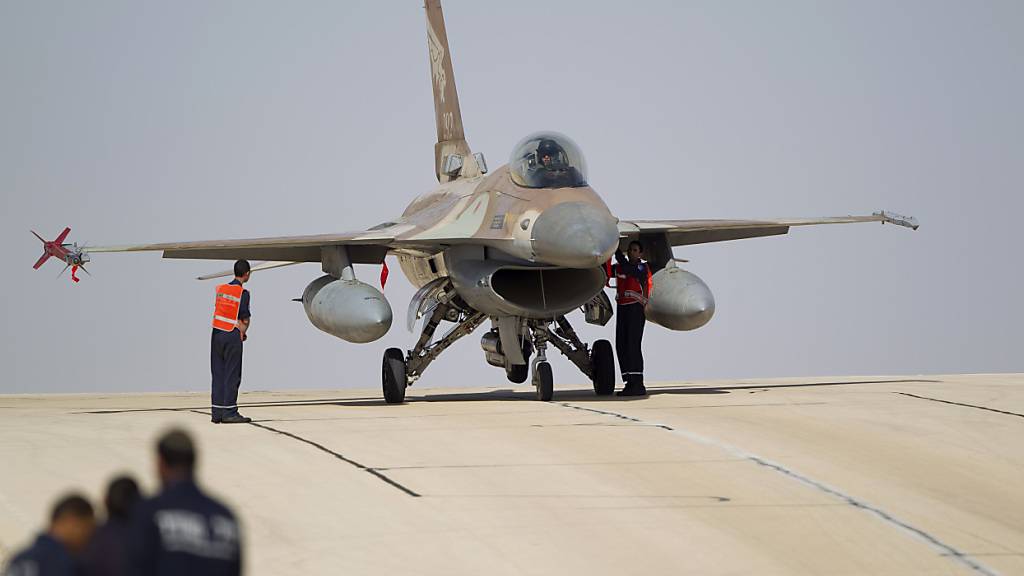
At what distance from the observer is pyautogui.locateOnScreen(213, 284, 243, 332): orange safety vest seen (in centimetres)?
1409

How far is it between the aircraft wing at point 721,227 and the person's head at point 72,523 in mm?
13251

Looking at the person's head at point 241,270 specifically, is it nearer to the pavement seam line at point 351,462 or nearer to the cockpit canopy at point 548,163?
the pavement seam line at point 351,462

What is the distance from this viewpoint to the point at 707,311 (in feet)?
56.7

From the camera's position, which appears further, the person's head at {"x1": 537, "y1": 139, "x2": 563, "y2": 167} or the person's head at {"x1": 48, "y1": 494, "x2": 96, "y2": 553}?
the person's head at {"x1": 537, "y1": 139, "x2": 563, "y2": 167}

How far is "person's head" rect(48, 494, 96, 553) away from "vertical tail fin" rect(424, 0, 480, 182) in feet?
56.2

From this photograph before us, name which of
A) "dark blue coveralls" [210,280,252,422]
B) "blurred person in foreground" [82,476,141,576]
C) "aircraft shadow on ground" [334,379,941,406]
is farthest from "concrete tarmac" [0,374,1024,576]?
"blurred person in foreground" [82,476,141,576]

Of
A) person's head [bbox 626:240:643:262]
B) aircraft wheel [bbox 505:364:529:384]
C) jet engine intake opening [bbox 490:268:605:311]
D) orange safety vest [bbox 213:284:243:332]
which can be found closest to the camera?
orange safety vest [bbox 213:284:243:332]

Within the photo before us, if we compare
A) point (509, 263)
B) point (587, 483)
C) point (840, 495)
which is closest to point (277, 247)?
point (509, 263)

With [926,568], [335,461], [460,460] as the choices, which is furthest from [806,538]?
[335,461]

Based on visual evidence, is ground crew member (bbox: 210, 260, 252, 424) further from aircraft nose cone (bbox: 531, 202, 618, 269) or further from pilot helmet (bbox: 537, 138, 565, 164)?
pilot helmet (bbox: 537, 138, 565, 164)

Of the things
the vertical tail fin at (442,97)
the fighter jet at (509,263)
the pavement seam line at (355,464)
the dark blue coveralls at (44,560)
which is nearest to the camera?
the dark blue coveralls at (44,560)

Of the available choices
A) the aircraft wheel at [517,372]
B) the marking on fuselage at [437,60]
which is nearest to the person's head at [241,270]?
the aircraft wheel at [517,372]

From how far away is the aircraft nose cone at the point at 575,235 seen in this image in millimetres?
15172

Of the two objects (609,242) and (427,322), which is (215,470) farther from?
(427,322)
